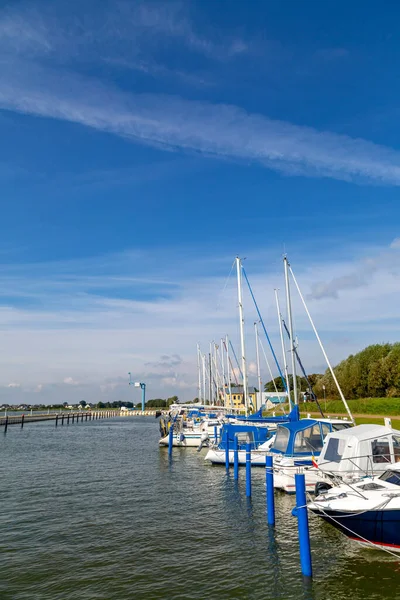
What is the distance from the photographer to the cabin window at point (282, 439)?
1057 inches

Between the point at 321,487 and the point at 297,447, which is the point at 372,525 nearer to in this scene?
the point at 321,487

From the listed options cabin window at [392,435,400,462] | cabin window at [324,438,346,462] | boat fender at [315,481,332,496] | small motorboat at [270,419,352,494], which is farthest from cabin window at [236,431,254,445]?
cabin window at [392,435,400,462]

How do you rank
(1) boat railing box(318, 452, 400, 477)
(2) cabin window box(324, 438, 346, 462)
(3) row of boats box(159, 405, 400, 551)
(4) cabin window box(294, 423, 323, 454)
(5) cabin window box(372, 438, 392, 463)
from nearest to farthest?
1. (3) row of boats box(159, 405, 400, 551)
2. (1) boat railing box(318, 452, 400, 477)
3. (5) cabin window box(372, 438, 392, 463)
4. (2) cabin window box(324, 438, 346, 462)
5. (4) cabin window box(294, 423, 323, 454)

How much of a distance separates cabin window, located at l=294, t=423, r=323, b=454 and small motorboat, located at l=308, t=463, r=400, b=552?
914 cm

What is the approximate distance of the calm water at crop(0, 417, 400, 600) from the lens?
550 inches

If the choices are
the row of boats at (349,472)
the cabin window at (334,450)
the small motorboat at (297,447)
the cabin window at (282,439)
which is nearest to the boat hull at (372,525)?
the row of boats at (349,472)

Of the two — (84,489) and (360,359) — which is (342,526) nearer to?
(84,489)

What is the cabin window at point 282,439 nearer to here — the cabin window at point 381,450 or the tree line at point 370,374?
the cabin window at point 381,450

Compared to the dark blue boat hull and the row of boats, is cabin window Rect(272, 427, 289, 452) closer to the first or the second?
the row of boats

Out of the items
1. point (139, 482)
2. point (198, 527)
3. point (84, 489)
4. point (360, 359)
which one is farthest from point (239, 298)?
point (360, 359)

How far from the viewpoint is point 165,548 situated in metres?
17.8

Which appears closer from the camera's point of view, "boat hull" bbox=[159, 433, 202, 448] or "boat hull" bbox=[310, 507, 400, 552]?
"boat hull" bbox=[310, 507, 400, 552]

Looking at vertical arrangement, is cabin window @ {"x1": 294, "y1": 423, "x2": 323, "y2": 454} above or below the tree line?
below

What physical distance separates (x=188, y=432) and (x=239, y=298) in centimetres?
1725
